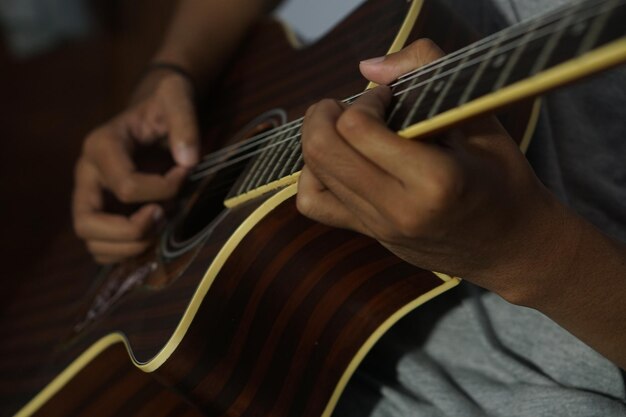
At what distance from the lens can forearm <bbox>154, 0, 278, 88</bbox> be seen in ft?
3.54

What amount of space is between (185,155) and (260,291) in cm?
32

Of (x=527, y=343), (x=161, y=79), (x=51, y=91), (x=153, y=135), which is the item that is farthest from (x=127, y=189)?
(x=51, y=91)

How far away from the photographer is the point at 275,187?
65cm

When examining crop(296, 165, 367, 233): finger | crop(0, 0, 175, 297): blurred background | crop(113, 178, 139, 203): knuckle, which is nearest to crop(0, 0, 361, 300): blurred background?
crop(0, 0, 175, 297): blurred background

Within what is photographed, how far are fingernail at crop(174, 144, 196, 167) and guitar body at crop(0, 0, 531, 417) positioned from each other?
0.05 metres

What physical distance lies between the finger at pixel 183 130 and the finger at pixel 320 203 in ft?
1.37

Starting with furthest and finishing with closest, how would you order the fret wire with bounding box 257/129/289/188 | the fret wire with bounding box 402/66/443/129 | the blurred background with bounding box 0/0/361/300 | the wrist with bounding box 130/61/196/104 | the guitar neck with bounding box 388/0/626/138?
the blurred background with bounding box 0/0/361/300 < the wrist with bounding box 130/61/196/104 < the fret wire with bounding box 257/129/289/188 < the fret wire with bounding box 402/66/443/129 < the guitar neck with bounding box 388/0/626/138

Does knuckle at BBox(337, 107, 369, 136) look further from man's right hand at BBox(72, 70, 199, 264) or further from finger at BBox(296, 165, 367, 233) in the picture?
man's right hand at BBox(72, 70, 199, 264)

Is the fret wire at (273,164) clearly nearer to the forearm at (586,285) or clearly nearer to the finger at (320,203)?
the finger at (320,203)

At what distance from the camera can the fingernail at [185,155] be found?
0.95m

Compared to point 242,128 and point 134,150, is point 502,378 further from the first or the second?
point 134,150

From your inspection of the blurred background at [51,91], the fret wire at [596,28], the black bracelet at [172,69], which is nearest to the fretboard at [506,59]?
the fret wire at [596,28]

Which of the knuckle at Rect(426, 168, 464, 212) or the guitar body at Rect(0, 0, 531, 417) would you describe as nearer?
the knuckle at Rect(426, 168, 464, 212)

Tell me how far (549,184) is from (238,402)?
42 cm
